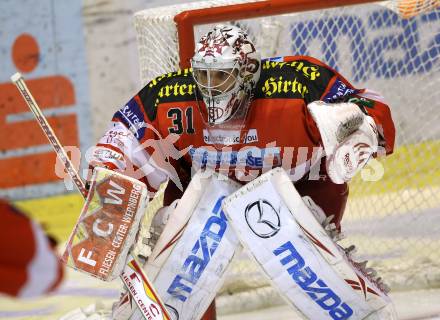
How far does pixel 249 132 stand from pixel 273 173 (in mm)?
177

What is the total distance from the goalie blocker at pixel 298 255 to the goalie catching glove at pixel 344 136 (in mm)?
161

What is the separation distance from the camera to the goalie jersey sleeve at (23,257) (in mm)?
1367

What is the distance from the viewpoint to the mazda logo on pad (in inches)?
98.6

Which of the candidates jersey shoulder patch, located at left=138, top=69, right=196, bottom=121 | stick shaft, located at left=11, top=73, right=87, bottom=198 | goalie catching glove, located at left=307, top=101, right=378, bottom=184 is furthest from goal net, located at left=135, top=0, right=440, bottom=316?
goalie catching glove, located at left=307, top=101, right=378, bottom=184

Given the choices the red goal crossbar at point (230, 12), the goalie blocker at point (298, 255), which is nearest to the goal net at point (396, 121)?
the red goal crossbar at point (230, 12)

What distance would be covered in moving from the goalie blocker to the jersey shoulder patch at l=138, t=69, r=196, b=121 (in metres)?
0.35

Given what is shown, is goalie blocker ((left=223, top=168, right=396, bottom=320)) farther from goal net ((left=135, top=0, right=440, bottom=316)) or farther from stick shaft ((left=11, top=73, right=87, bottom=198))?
goal net ((left=135, top=0, right=440, bottom=316))

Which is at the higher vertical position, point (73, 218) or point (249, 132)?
point (249, 132)

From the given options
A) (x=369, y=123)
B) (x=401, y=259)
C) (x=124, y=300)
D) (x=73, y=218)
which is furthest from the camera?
(x=73, y=218)

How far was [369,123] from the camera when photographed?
2445 millimetres

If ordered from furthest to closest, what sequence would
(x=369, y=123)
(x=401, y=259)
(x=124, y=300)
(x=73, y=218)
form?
(x=73, y=218) < (x=401, y=259) < (x=124, y=300) < (x=369, y=123)

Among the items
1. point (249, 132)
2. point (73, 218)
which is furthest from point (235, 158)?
point (73, 218)

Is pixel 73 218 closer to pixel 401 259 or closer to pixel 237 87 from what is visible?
pixel 401 259

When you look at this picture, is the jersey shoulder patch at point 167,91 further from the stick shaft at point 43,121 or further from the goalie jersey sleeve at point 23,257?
the goalie jersey sleeve at point 23,257
